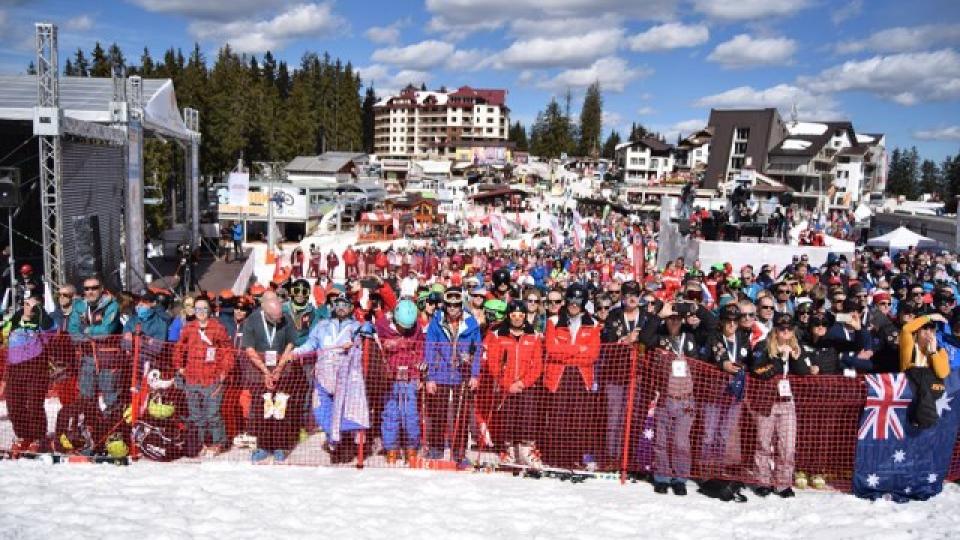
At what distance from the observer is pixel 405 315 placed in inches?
269

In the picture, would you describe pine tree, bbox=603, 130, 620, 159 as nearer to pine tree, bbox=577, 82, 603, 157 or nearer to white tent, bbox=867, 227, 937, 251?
pine tree, bbox=577, 82, 603, 157

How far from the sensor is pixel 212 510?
218 inches

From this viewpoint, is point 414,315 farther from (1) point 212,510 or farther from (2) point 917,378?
(2) point 917,378

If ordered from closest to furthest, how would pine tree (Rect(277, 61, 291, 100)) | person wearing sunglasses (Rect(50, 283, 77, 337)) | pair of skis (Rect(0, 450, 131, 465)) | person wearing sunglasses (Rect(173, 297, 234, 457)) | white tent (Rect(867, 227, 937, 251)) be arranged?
pair of skis (Rect(0, 450, 131, 465))
person wearing sunglasses (Rect(173, 297, 234, 457))
person wearing sunglasses (Rect(50, 283, 77, 337))
white tent (Rect(867, 227, 937, 251))
pine tree (Rect(277, 61, 291, 100))

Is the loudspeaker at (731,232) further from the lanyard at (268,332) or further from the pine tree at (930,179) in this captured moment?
the pine tree at (930,179)

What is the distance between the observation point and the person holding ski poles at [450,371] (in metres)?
6.73

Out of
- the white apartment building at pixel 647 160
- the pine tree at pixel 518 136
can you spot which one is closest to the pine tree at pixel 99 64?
the white apartment building at pixel 647 160

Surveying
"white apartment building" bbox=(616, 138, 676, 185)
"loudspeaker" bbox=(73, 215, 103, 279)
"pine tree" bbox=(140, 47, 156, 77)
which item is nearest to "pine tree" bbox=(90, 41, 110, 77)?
"pine tree" bbox=(140, 47, 156, 77)

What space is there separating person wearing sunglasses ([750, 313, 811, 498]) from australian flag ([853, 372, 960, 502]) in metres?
0.61

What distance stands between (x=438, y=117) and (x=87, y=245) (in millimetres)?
122089

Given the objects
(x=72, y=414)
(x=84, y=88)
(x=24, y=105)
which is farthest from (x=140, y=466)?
(x=84, y=88)

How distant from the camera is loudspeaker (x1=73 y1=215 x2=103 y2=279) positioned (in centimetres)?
1429

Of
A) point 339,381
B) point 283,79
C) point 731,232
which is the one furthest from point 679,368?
point 283,79

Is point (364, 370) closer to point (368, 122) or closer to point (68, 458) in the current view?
point (68, 458)
